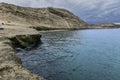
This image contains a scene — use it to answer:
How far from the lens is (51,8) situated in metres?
119

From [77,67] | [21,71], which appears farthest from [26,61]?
[21,71]

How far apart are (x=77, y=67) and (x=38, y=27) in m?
65.6

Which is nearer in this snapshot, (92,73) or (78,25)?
(92,73)

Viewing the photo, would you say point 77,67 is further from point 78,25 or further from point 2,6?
point 78,25

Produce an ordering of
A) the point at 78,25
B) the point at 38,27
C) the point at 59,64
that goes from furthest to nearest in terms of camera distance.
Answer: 1. the point at 78,25
2. the point at 38,27
3. the point at 59,64

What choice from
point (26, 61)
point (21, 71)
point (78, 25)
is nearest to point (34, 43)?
point (26, 61)

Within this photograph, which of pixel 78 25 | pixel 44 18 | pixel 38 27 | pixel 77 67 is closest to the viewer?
pixel 77 67

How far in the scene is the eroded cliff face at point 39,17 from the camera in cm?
8912

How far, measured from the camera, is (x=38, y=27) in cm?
8906

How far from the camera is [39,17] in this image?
332 ft

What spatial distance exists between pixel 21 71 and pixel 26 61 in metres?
13.6

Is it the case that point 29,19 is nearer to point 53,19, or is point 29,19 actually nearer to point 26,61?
point 53,19

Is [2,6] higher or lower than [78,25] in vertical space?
higher

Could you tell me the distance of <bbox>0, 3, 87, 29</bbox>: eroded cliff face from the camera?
89125mm
